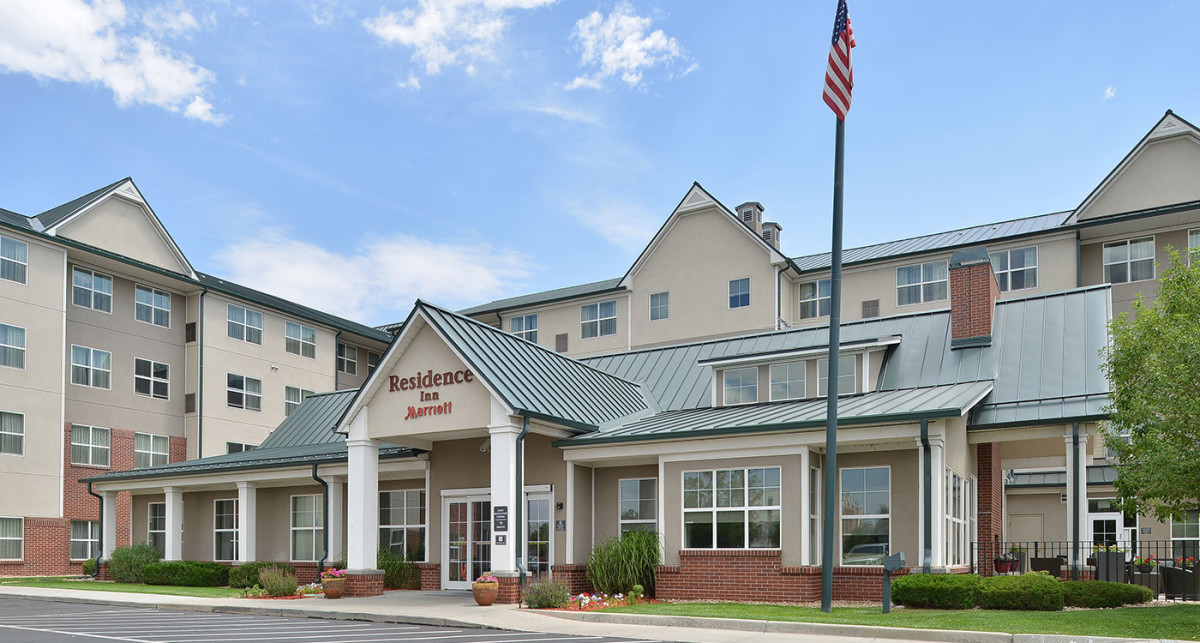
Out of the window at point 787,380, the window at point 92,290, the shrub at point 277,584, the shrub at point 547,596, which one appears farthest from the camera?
the window at point 92,290

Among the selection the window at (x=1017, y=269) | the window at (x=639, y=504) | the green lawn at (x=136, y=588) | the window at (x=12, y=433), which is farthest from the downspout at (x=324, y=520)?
the window at (x=1017, y=269)

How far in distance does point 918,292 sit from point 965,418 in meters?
23.0

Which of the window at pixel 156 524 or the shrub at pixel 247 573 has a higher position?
the window at pixel 156 524

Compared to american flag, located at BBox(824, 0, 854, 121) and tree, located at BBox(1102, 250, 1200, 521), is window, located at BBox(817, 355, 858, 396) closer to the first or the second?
tree, located at BBox(1102, 250, 1200, 521)

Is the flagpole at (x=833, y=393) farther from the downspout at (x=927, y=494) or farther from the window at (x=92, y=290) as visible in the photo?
the window at (x=92, y=290)

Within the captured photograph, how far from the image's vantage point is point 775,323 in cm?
4456

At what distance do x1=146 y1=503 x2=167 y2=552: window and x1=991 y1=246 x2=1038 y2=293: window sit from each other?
3309cm

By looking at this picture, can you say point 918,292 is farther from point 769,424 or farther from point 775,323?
point 769,424

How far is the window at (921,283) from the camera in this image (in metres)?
43.1

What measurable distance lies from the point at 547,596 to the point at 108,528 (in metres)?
20.9

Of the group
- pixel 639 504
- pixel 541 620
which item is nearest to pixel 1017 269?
pixel 639 504

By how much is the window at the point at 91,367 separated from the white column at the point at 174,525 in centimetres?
1392

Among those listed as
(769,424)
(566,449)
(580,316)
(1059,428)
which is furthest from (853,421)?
(580,316)

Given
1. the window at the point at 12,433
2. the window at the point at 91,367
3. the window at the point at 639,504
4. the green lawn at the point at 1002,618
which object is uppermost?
the window at the point at 91,367
